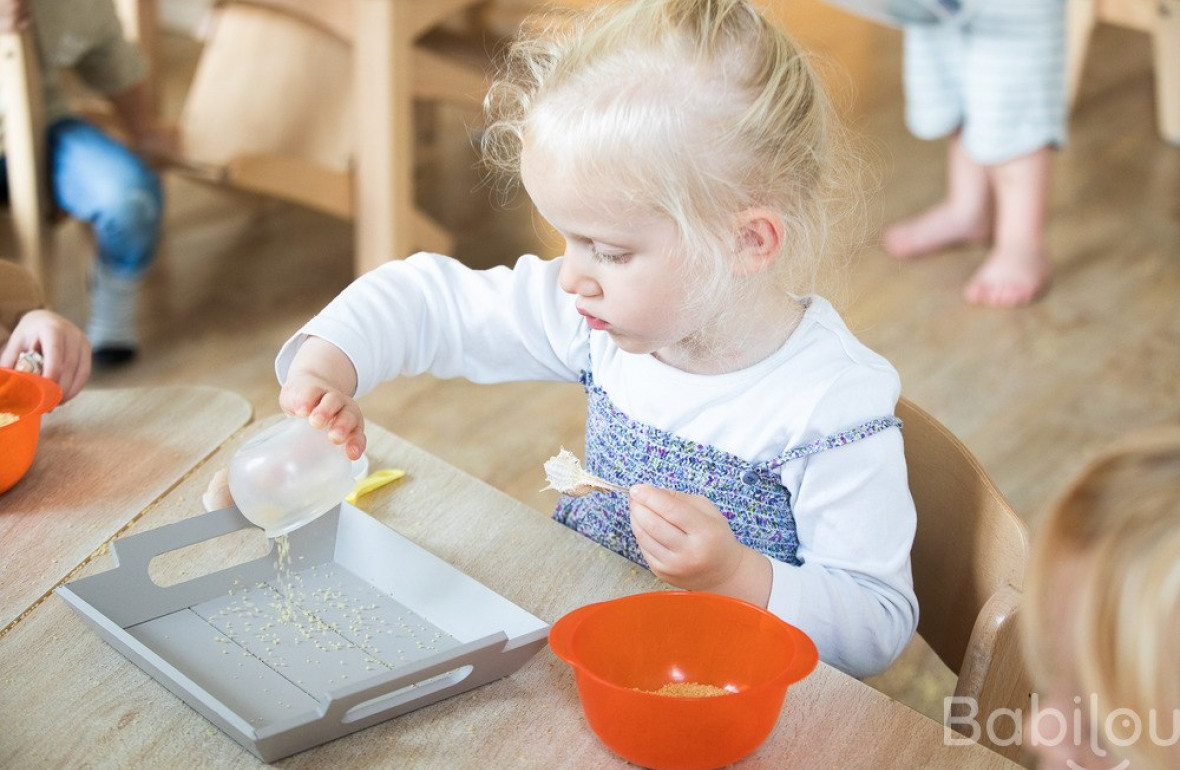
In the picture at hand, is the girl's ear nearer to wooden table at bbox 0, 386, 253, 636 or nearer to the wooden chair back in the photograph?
wooden table at bbox 0, 386, 253, 636

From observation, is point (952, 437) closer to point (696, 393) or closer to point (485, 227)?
point (696, 393)

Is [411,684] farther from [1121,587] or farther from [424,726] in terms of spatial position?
[1121,587]

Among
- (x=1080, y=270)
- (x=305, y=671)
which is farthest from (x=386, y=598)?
Answer: (x=1080, y=270)

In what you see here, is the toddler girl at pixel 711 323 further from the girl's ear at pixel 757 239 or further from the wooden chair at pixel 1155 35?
the wooden chair at pixel 1155 35

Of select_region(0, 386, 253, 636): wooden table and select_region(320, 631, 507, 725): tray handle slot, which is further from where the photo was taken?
select_region(0, 386, 253, 636): wooden table

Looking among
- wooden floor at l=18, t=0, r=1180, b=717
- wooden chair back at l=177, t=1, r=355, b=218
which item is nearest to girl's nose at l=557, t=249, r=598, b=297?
wooden floor at l=18, t=0, r=1180, b=717

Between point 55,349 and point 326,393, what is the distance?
28 cm

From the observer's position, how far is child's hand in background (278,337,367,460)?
84 cm

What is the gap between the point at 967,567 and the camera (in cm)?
93

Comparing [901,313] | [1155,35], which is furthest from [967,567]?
[1155,35]

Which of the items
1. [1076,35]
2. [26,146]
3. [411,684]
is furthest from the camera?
[1076,35]

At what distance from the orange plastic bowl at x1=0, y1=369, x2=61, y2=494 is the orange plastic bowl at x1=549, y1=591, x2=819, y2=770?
40cm

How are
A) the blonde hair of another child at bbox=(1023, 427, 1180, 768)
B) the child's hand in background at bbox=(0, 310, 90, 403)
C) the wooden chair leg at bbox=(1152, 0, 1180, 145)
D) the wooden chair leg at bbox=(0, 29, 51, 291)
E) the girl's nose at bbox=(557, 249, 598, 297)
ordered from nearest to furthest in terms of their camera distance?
the blonde hair of another child at bbox=(1023, 427, 1180, 768), the girl's nose at bbox=(557, 249, 598, 297), the child's hand in background at bbox=(0, 310, 90, 403), the wooden chair leg at bbox=(0, 29, 51, 291), the wooden chair leg at bbox=(1152, 0, 1180, 145)

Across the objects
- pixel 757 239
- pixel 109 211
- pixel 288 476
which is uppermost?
pixel 757 239
